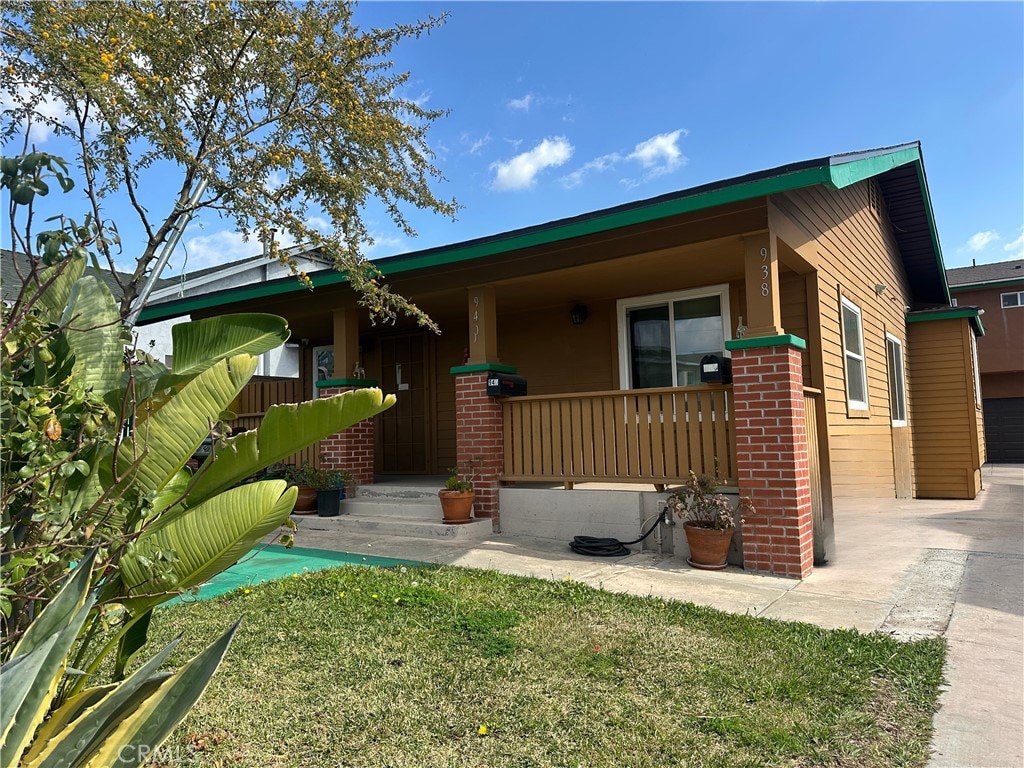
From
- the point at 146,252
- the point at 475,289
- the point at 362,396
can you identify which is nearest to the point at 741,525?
the point at 475,289

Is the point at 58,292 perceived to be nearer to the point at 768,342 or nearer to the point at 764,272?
the point at 768,342

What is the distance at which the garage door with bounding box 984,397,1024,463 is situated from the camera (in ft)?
69.6

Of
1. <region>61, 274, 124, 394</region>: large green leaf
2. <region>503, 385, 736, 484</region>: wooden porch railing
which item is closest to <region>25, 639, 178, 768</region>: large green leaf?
<region>61, 274, 124, 394</region>: large green leaf

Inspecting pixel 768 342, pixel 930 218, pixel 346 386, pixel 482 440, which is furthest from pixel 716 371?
pixel 930 218

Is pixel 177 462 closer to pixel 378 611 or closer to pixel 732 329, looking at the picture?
pixel 378 611

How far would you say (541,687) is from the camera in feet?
9.40

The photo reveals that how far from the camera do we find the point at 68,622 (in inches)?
56.4

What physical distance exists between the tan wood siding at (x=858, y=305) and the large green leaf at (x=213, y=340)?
4.89 meters

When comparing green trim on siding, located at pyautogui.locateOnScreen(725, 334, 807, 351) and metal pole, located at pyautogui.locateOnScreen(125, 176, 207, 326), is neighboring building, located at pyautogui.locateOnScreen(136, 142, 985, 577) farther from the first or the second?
metal pole, located at pyautogui.locateOnScreen(125, 176, 207, 326)

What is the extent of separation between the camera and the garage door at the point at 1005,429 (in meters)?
21.2

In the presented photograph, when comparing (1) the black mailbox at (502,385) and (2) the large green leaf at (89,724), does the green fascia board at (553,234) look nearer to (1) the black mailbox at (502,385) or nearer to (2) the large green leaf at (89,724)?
(1) the black mailbox at (502,385)

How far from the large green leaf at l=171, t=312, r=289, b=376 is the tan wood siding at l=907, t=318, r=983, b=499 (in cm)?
1223

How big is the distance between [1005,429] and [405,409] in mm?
21634

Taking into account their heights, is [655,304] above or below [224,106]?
below
